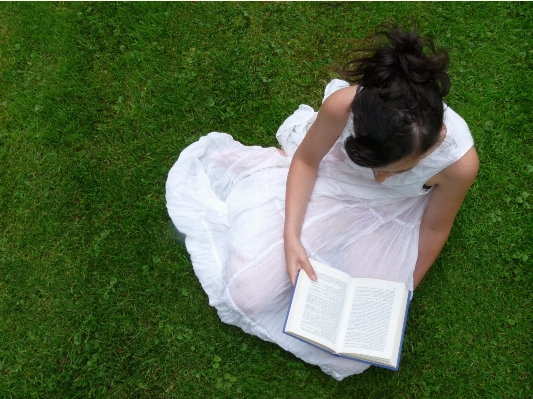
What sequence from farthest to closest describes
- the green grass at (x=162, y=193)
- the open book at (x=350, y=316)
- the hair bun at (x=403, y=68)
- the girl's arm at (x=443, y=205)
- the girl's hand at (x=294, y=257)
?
the green grass at (x=162, y=193) → the girl's hand at (x=294, y=257) → the open book at (x=350, y=316) → the girl's arm at (x=443, y=205) → the hair bun at (x=403, y=68)

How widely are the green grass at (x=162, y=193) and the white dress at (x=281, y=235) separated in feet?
0.82

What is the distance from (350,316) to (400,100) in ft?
3.78

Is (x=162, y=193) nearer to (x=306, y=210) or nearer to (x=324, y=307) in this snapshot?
(x=306, y=210)

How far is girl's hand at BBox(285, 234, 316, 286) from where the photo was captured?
2.55 m

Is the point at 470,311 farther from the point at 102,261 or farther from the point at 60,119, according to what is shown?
the point at 60,119

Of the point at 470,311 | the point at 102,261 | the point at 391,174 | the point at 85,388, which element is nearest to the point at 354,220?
the point at 391,174

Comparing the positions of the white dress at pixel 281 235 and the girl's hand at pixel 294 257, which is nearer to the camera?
the girl's hand at pixel 294 257

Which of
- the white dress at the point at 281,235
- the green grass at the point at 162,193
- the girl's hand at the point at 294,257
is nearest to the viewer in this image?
the girl's hand at the point at 294,257

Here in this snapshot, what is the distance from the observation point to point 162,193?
325 centimetres

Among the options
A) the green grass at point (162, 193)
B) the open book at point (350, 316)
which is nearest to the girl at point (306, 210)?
the open book at point (350, 316)

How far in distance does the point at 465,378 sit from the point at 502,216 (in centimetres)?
103

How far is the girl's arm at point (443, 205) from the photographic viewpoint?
7.24ft

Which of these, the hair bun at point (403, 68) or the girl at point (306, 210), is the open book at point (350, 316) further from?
the hair bun at point (403, 68)

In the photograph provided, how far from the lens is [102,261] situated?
312 cm
